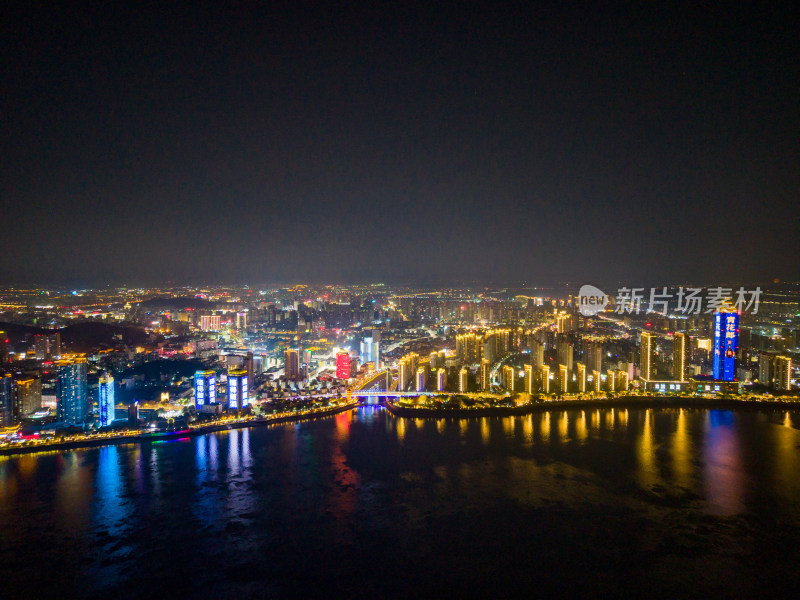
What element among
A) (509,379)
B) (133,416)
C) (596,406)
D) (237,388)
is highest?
(237,388)

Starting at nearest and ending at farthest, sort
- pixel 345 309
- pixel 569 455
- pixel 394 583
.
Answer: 1. pixel 394 583
2. pixel 569 455
3. pixel 345 309

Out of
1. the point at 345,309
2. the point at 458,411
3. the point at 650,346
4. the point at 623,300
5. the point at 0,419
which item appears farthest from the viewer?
the point at 345,309

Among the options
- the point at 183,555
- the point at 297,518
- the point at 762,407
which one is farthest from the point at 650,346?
the point at 183,555

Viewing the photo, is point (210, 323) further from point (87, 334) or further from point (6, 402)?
point (6, 402)

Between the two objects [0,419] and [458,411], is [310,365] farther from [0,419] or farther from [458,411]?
[0,419]

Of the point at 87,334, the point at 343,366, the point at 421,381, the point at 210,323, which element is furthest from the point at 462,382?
the point at 210,323

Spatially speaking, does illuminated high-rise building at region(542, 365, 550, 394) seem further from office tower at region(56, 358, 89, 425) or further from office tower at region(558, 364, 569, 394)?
office tower at region(56, 358, 89, 425)

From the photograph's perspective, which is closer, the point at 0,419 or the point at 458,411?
the point at 0,419

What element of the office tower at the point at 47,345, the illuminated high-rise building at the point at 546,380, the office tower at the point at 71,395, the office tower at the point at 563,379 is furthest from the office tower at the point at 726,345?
the office tower at the point at 47,345
